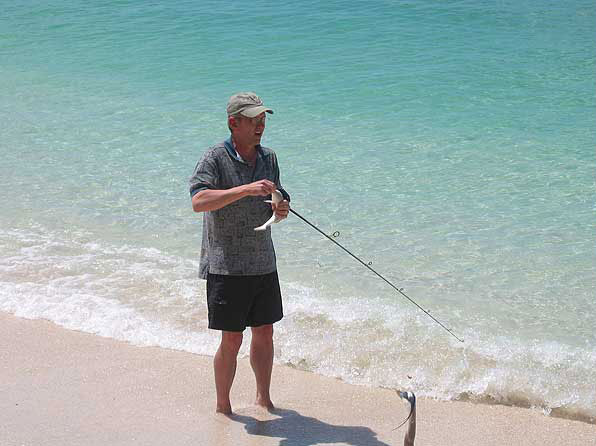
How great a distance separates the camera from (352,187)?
801 cm

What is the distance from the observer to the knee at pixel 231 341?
3.91m

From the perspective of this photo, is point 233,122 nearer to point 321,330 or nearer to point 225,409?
point 225,409

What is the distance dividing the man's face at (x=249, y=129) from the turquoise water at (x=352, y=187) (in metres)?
1.54

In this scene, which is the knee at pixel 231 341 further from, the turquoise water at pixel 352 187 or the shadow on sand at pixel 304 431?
the turquoise water at pixel 352 187

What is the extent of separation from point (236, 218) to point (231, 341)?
1.81ft

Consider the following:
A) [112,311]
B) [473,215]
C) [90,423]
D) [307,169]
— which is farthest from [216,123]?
[90,423]

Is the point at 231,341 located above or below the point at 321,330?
above

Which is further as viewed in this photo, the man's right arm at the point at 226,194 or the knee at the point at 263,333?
the knee at the point at 263,333

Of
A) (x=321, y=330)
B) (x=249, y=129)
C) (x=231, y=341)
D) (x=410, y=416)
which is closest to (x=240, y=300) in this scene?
(x=231, y=341)

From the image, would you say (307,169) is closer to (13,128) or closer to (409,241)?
(409,241)

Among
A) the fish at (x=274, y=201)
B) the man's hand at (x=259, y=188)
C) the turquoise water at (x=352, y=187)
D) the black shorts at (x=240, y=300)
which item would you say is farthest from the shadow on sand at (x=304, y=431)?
the man's hand at (x=259, y=188)

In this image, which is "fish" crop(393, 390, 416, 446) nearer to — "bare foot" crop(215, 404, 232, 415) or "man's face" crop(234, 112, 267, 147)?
"bare foot" crop(215, 404, 232, 415)

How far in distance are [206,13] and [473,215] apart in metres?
11.1

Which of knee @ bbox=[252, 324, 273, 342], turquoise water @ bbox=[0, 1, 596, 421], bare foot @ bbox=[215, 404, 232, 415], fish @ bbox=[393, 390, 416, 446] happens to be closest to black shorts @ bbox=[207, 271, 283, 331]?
knee @ bbox=[252, 324, 273, 342]
